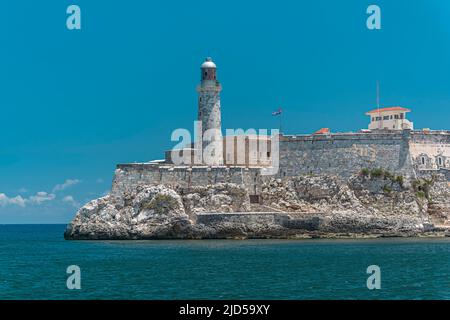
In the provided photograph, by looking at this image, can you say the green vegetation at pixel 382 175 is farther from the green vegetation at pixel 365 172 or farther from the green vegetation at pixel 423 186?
the green vegetation at pixel 423 186

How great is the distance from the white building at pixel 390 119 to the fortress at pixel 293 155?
76mm

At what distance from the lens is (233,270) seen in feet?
112

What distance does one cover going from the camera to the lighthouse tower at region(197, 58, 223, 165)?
59.0m

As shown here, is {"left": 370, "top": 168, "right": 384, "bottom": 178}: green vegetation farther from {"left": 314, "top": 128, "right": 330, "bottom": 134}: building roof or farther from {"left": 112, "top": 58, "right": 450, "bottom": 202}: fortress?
{"left": 314, "top": 128, "right": 330, "bottom": 134}: building roof

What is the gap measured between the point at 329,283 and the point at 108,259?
14103 millimetres

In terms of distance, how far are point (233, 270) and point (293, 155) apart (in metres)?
25.4

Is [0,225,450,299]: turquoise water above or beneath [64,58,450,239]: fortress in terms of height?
beneath

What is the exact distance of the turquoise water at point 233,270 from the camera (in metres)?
28.0

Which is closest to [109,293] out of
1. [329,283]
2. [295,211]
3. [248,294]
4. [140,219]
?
[248,294]

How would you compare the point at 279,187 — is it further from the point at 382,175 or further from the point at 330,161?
the point at 382,175

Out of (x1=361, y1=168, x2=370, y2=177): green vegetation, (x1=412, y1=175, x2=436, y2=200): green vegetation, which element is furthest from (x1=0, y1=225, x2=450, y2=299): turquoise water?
(x1=361, y1=168, x2=370, y2=177): green vegetation

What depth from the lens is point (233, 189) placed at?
54656 millimetres

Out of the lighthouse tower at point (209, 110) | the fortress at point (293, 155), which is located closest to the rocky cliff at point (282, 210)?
the fortress at point (293, 155)

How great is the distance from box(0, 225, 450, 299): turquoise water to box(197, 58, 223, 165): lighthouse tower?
11030 millimetres
